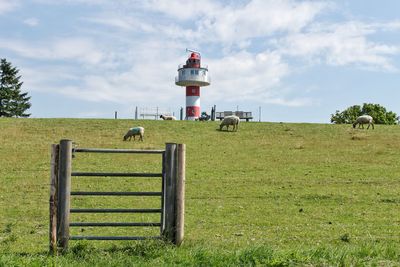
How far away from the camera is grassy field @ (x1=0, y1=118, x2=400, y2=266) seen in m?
7.94

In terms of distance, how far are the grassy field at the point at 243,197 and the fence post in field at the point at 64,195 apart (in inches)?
11.5

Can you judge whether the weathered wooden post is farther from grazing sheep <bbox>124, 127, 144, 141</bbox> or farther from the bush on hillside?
the bush on hillside

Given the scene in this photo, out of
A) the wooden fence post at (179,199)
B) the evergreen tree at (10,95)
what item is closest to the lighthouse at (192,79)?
the evergreen tree at (10,95)

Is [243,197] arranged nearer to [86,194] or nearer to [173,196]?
[173,196]

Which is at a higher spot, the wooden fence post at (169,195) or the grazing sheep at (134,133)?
the grazing sheep at (134,133)

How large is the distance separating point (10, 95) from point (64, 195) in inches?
3104

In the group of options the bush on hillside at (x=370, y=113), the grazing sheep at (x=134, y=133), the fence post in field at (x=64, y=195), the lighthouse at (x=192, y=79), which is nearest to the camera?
the fence post in field at (x=64, y=195)

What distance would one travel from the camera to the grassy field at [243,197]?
794 centimetres

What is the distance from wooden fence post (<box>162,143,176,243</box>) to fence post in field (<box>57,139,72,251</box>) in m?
1.69

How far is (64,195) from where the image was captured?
873cm

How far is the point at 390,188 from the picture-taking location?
18141 mm

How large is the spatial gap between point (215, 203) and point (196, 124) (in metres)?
28.3

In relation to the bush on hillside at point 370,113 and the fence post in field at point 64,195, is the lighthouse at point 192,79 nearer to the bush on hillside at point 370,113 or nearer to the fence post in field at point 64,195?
the bush on hillside at point 370,113

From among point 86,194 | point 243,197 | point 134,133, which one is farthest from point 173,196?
point 134,133
